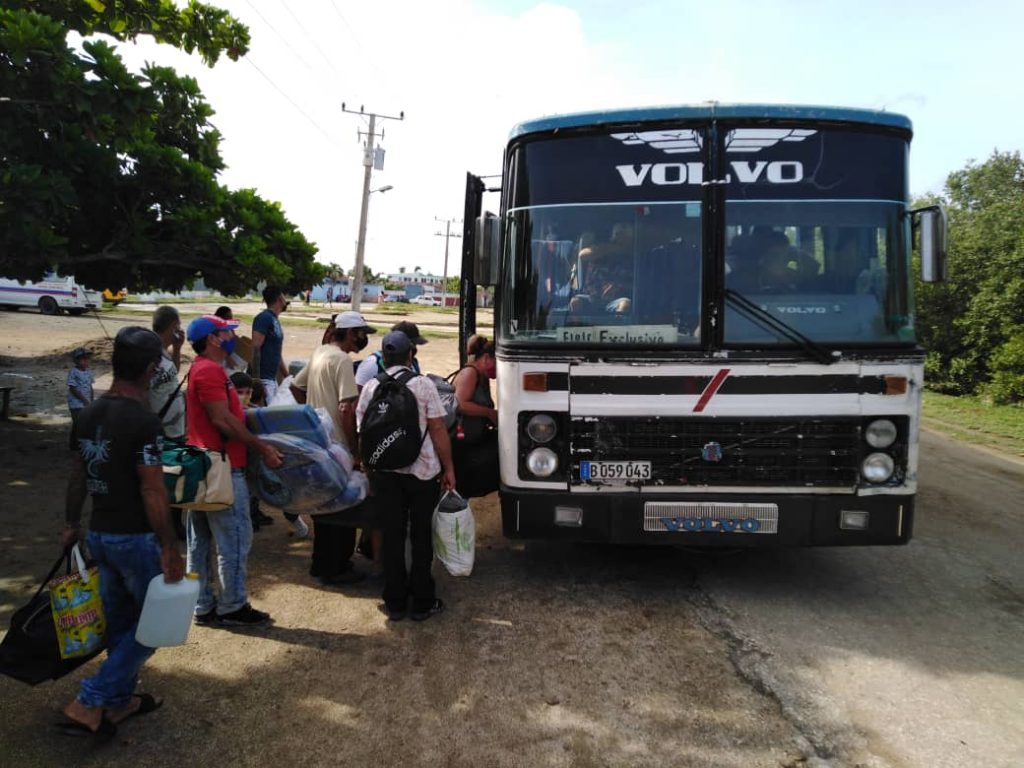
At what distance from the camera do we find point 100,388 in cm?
1310

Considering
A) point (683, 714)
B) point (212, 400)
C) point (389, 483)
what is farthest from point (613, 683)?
point (212, 400)

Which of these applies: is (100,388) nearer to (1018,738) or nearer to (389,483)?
(389,483)

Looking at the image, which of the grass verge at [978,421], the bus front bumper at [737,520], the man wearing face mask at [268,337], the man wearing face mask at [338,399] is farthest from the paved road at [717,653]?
the grass verge at [978,421]

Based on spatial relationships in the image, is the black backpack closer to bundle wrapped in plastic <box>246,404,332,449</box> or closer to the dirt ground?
bundle wrapped in plastic <box>246,404,332,449</box>

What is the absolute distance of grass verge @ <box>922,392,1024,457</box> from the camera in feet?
40.1

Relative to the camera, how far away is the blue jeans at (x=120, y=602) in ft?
9.85

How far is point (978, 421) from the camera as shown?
1417 cm

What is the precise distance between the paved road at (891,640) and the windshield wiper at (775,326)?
1.62 meters

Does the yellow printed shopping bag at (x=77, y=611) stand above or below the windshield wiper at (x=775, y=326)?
below

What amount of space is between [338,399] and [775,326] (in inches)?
112

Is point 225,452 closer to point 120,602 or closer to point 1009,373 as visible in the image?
point 120,602

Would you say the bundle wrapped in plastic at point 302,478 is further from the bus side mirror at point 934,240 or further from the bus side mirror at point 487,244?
the bus side mirror at point 934,240

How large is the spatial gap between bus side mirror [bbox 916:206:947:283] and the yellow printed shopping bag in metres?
4.81

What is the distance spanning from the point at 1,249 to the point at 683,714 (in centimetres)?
658
